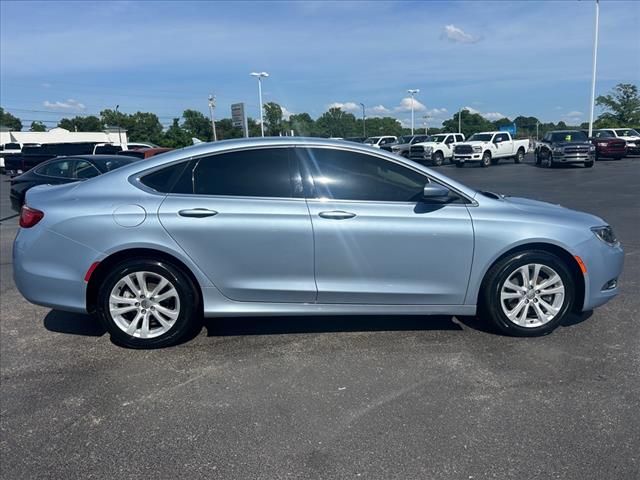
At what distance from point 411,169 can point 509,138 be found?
29.3 meters

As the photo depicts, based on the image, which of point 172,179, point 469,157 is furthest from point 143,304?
point 469,157

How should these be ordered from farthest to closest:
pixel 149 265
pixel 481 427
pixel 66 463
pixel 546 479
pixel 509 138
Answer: pixel 509 138 < pixel 149 265 < pixel 481 427 < pixel 66 463 < pixel 546 479

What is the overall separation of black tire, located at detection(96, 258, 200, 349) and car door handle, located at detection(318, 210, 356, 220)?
1.18 meters

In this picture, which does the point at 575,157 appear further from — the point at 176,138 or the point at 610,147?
the point at 176,138

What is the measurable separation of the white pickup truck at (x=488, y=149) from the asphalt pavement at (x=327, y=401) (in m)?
25.7

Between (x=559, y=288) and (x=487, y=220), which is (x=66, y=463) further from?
(x=559, y=288)

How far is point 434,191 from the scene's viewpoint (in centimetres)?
391

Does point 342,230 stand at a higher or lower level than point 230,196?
lower

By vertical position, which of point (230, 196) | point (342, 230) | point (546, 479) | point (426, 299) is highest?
point (230, 196)

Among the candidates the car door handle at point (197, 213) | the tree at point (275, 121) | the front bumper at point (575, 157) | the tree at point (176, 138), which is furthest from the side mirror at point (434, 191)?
the tree at point (176, 138)

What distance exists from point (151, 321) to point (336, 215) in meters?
1.70

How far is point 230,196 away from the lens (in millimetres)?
4035

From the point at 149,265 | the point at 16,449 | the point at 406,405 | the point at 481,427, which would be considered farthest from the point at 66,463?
the point at 481,427

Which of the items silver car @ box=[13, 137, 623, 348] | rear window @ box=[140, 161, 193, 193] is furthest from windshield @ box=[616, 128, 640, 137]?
rear window @ box=[140, 161, 193, 193]
